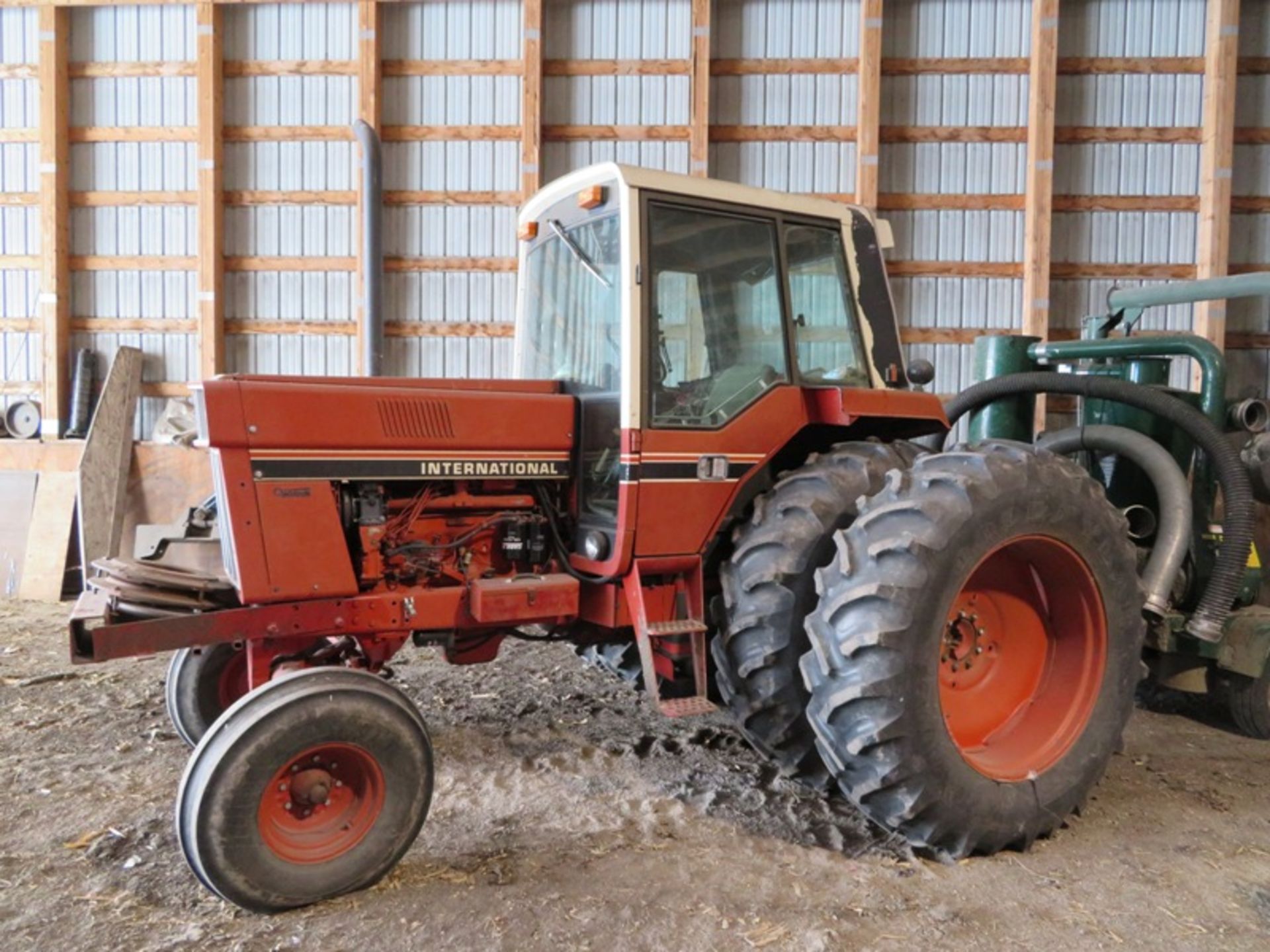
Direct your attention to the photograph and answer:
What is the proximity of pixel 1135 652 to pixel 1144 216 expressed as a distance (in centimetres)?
522

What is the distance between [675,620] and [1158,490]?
2471mm

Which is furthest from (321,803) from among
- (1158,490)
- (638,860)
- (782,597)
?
(1158,490)

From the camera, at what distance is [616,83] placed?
7301mm

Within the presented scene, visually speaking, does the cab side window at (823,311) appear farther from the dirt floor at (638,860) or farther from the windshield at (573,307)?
the dirt floor at (638,860)

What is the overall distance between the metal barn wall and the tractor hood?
432 centimetres

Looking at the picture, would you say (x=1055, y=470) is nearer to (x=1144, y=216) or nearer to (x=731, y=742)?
(x=731, y=742)

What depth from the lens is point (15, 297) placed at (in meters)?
7.63

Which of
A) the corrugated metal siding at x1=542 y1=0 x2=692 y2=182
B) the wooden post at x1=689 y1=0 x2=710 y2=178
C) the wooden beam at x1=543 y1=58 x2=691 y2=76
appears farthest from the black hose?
the wooden beam at x1=543 y1=58 x2=691 y2=76

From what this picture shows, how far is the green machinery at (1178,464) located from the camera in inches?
156

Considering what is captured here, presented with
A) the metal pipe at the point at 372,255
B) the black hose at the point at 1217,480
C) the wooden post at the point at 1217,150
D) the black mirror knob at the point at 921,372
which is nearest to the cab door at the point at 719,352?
the black mirror knob at the point at 921,372

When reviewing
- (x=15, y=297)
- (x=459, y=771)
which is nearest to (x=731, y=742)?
(x=459, y=771)

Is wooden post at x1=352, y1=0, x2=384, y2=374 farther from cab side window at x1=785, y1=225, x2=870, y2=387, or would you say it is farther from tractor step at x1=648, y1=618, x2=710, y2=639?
tractor step at x1=648, y1=618, x2=710, y2=639

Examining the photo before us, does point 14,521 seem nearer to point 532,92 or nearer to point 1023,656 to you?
point 532,92

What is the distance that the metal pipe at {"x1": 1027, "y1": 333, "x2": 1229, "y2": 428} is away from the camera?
14.2 feet
